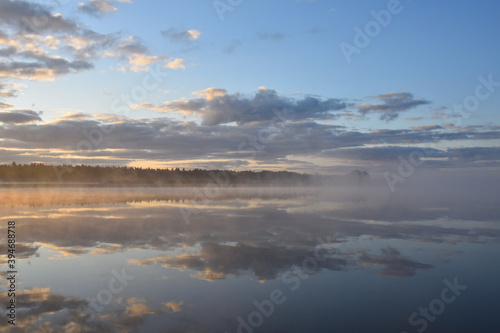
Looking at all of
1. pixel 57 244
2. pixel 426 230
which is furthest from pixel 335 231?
pixel 57 244

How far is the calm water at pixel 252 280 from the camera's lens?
305 inches

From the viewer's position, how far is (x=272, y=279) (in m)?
10.7

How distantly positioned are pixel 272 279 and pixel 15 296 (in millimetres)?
6679

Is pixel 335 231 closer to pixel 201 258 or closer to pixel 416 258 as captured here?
pixel 416 258

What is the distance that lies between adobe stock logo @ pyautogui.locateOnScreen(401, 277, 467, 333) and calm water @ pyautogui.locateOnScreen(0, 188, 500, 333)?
0.08ft

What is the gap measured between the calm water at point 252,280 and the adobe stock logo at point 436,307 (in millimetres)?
26

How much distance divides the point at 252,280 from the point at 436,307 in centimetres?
477
